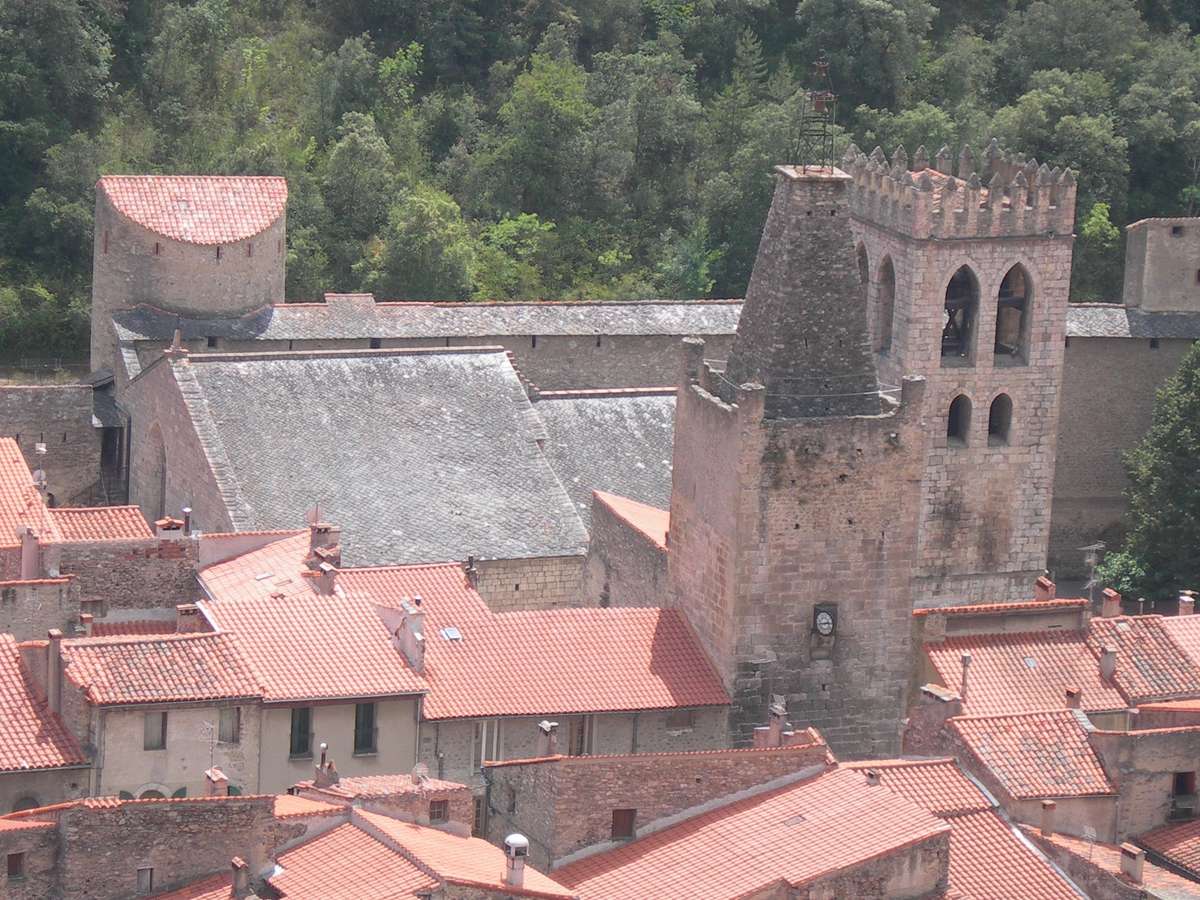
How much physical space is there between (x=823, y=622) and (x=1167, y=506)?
20.3 meters

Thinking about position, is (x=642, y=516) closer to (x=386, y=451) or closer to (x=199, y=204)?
(x=386, y=451)

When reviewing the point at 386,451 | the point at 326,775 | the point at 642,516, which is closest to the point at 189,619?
the point at 326,775

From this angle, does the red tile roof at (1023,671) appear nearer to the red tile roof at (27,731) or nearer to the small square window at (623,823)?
the small square window at (623,823)

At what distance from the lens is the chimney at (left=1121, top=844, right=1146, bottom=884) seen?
145 feet

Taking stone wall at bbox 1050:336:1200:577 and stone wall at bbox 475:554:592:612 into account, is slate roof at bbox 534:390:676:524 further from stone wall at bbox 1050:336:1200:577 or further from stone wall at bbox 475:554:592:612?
stone wall at bbox 1050:336:1200:577

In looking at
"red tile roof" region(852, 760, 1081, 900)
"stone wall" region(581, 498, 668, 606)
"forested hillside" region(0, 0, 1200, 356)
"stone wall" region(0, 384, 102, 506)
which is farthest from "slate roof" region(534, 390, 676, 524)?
"red tile roof" region(852, 760, 1081, 900)

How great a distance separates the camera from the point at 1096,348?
232 feet

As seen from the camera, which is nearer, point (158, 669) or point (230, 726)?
point (158, 669)

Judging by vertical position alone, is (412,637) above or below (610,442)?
below

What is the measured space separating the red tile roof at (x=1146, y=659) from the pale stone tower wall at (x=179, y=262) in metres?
20.4

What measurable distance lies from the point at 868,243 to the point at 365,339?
992 centimetres

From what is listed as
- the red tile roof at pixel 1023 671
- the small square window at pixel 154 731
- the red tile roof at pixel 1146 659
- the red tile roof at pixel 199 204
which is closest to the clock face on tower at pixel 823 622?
the red tile roof at pixel 1023 671

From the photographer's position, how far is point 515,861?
39.8 m

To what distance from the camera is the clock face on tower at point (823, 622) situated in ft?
156
